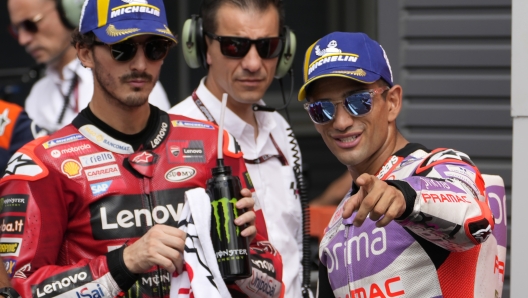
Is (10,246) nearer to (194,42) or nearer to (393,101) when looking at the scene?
(393,101)

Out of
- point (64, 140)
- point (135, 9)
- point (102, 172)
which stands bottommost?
point (102, 172)

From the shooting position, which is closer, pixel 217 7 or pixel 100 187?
pixel 100 187

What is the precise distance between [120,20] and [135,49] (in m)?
0.12

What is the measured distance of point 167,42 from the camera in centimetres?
338

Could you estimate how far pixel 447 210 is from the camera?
252cm

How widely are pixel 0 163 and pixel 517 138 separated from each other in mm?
2358

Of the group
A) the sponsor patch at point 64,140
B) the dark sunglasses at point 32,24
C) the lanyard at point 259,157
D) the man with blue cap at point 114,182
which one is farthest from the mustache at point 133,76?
the dark sunglasses at point 32,24

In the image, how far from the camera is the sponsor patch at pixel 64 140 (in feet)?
10.7

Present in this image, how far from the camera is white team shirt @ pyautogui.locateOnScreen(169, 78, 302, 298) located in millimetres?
4195

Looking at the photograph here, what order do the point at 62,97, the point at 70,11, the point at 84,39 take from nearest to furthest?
the point at 84,39 < the point at 70,11 < the point at 62,97

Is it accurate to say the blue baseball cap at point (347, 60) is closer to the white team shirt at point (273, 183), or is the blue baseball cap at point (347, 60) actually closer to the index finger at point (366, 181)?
the index finger at point (366, 181)

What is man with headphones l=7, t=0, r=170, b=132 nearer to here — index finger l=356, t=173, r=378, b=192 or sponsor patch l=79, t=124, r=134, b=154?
sponsor patch l=79, t=124, r=134, b=154

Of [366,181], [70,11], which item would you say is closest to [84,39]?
[366,181]

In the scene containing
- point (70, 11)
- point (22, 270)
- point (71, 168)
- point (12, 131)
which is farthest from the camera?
point (70, 11)
